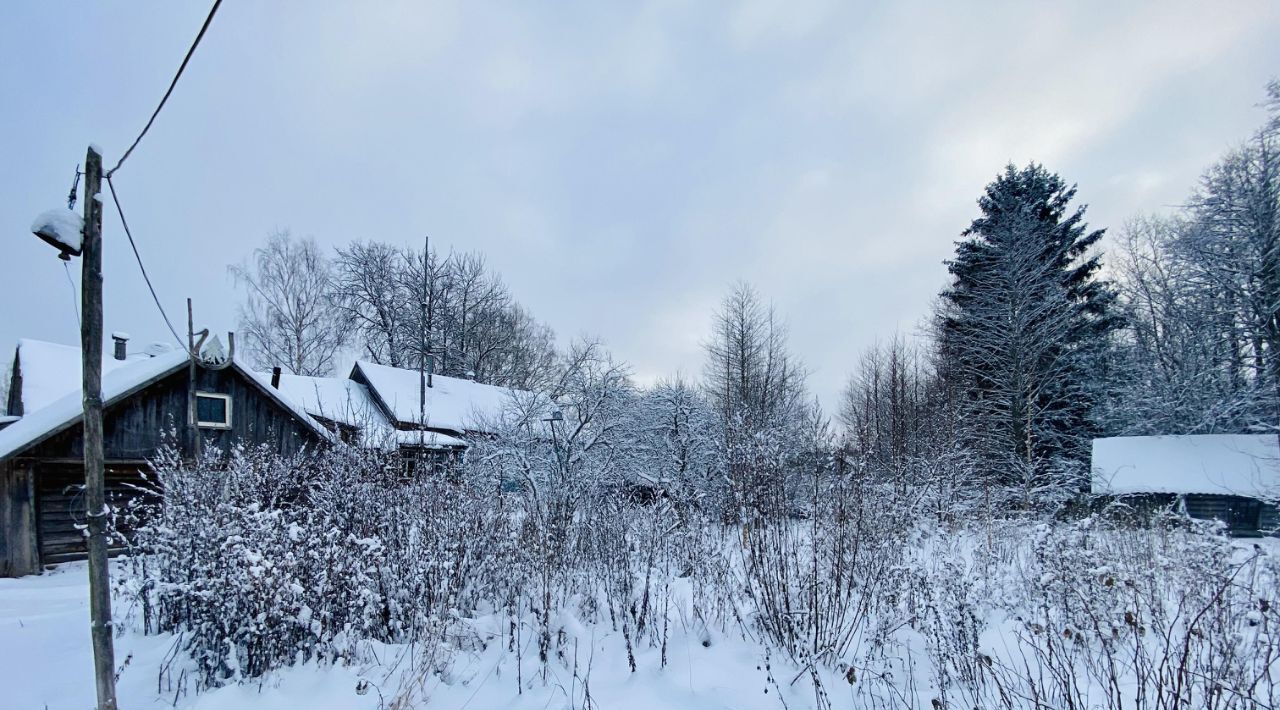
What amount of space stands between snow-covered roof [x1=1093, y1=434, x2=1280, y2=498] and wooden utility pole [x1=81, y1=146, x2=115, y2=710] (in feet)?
65.0

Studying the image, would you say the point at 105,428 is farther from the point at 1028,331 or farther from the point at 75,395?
the point at 1028,331

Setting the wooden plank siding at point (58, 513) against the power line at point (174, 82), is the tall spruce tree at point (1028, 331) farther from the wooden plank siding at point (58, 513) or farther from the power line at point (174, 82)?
the wooden plank siding at point (58, 513)

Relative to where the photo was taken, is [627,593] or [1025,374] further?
[1025,374]

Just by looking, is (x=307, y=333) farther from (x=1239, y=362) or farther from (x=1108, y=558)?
(x=1239, y=362)

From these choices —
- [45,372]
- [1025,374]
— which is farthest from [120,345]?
[1025,374]

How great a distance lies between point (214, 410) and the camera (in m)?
14.3

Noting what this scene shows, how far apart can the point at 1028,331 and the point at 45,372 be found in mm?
29603

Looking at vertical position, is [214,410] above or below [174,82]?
below

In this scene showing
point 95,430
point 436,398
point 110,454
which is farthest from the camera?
point 436,398

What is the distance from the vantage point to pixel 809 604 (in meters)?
4.74

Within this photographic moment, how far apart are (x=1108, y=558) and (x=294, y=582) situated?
7896mm

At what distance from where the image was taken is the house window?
14.0 meters

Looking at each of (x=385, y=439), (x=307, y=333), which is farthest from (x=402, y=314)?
(x=385, y=439)

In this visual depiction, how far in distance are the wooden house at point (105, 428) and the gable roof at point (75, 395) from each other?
2 centimetres
